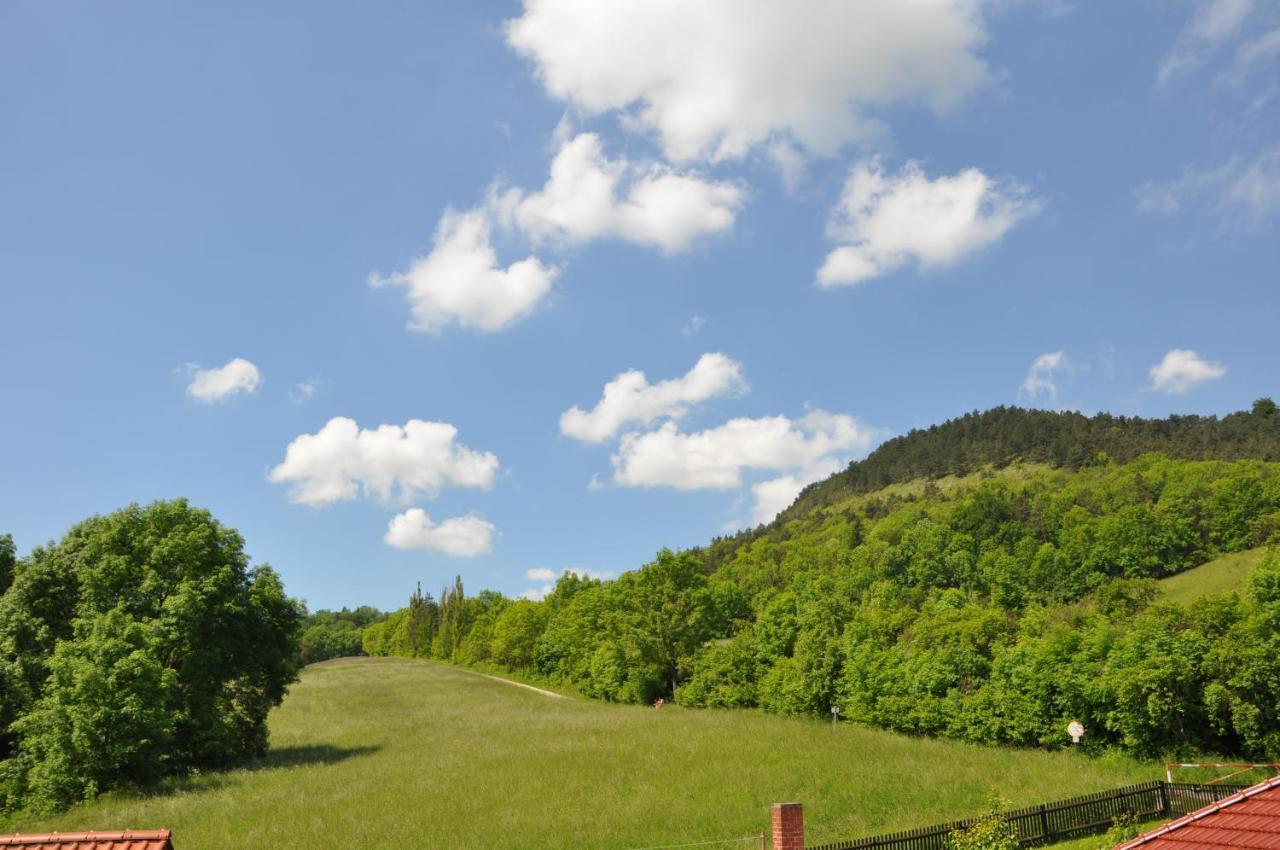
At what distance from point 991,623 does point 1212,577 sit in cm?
6455

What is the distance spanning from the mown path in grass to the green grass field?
6050cm

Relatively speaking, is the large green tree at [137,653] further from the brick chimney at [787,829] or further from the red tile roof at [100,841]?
the brick chimney at [787,829]

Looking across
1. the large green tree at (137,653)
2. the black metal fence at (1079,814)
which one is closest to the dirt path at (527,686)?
the large green tree at (137,653)

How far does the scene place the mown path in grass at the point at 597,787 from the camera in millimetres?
23520

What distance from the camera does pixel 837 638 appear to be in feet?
163

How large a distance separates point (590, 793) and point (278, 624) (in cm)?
2140

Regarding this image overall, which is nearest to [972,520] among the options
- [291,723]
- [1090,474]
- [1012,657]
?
[1090,474]

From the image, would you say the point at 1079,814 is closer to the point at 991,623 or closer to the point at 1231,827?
the point at 1231,827

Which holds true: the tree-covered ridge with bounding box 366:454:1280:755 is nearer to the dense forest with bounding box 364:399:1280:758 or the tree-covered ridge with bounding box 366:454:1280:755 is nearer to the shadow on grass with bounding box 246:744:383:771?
the dense forest with bounding box 364:399:1280:758

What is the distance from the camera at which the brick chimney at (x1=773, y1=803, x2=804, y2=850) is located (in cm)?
1678

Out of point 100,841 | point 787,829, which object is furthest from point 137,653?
point 787,829

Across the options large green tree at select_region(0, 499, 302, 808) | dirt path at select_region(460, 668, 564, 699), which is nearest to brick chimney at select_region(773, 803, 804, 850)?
large green tree at select_region(0, 499, 302, 808)

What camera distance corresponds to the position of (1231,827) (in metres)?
6.66

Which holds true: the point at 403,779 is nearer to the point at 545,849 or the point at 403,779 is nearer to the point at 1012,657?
the point at 545,849
